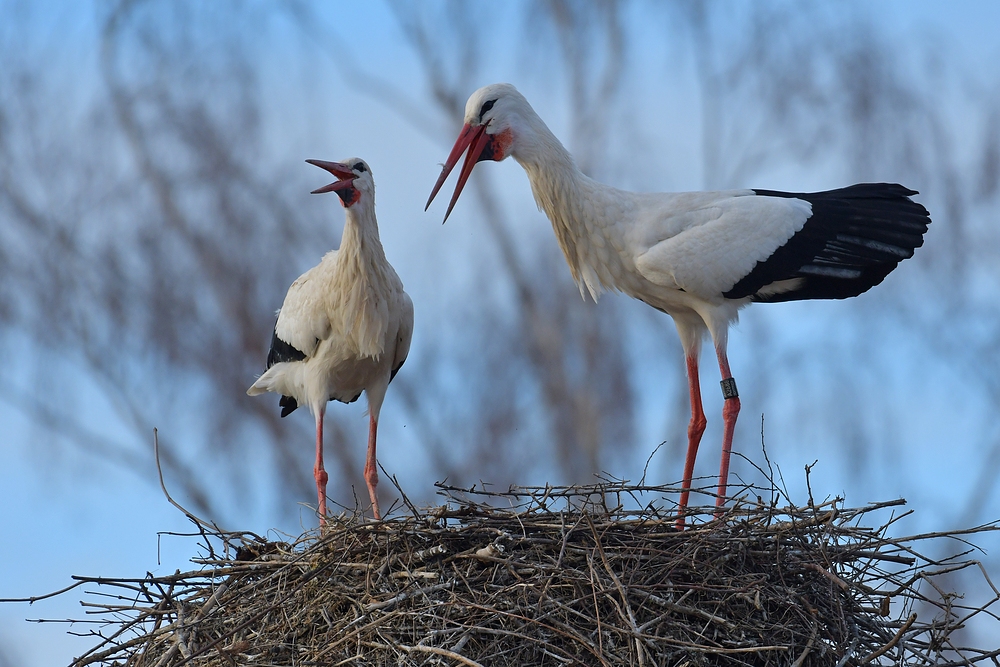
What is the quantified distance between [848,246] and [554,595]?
219 cm

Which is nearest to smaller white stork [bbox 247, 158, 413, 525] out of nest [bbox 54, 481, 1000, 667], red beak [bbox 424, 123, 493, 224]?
red beak [bbox 424, 123, 493, 224]

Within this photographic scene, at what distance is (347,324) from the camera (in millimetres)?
5777

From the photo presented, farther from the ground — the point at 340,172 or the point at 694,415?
the point at 340,172

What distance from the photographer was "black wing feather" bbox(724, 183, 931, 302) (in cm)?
521

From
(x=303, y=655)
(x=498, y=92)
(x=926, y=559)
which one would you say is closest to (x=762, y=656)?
(x=926, y=559)

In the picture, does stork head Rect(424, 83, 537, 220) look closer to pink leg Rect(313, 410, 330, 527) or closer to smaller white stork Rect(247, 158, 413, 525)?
smaller white stork Rect(247, 158, 413, 525)

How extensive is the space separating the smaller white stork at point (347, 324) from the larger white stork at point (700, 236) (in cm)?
50

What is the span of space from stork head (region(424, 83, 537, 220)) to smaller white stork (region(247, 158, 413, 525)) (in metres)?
0.49

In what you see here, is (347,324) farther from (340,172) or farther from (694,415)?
(694,415)

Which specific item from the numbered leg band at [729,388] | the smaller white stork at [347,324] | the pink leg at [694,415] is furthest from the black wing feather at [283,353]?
the numbered leg band at [729,388]

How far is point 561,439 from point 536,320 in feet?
3.86

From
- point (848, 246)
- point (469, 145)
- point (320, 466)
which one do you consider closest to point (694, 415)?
point (848, 246)

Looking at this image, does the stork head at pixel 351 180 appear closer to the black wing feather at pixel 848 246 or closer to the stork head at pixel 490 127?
the stork head at pixel 490 127

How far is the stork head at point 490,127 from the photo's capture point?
5555 millimetres
